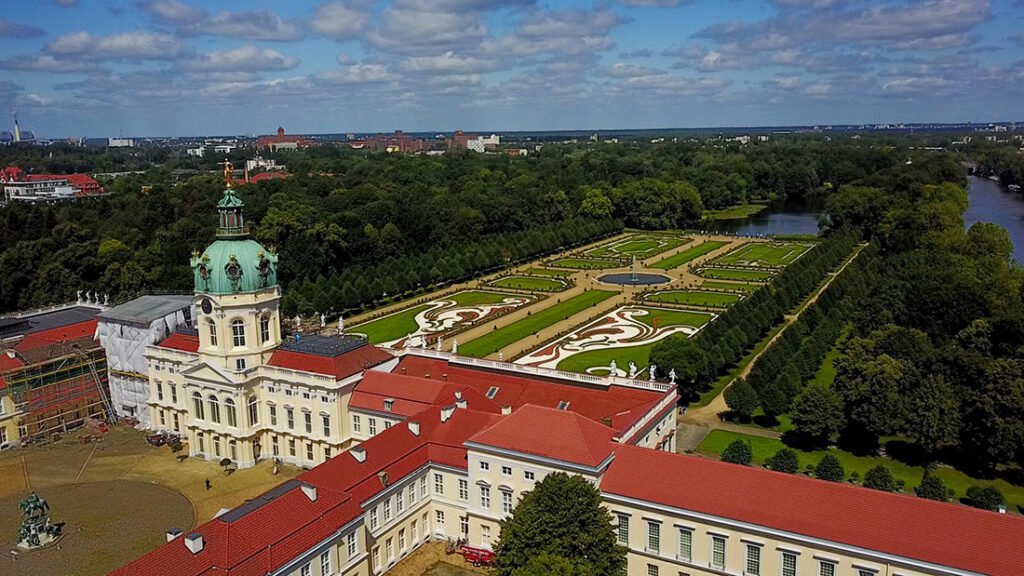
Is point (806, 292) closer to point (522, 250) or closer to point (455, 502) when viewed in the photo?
point (522, 250)

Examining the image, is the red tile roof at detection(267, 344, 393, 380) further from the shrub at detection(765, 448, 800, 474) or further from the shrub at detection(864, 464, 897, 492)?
the shrub at detection(864, 464, 897, 492)

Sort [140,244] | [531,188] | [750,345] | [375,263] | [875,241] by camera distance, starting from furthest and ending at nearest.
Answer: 1. [531,188]
2. [875,241]
3. [375,263]
4. [140,244]
5. [750,345]

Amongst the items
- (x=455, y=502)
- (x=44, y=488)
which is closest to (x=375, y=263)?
(x=44, y=488)

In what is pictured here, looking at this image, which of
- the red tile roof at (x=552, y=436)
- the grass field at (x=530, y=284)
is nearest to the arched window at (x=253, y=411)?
the red tile roof at (x=552, y=436)

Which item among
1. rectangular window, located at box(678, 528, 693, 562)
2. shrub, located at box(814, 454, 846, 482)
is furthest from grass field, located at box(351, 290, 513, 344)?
rectangular window, located at box(678, 528, 693, 562)

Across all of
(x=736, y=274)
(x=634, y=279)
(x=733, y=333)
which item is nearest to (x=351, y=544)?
(x=733, y=333)

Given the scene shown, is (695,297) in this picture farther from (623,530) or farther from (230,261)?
(623,530)
